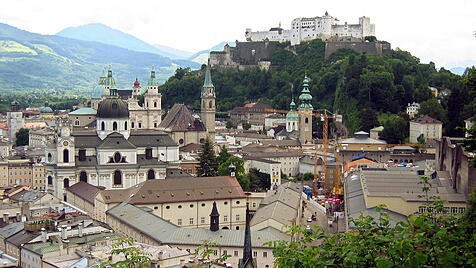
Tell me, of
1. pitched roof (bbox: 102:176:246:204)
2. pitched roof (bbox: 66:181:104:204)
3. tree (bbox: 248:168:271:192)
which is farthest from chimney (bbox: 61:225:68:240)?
tree (bbox: 248:168:271:192)

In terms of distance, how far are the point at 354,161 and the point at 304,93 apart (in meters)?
31.0

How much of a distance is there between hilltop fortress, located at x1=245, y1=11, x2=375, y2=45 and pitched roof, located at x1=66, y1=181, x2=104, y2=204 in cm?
8220

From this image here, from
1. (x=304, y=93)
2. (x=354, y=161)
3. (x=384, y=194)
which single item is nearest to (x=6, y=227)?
(x=384, y=194)

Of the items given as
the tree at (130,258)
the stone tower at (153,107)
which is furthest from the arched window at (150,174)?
the tree at (130,258)

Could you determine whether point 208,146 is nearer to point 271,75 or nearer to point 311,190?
point 311,190

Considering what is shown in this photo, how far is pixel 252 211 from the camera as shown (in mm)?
54031

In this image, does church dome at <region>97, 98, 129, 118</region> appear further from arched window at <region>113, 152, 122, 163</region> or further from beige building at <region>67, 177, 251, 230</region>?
beige building at <region>67, 177, 251, 230</region>

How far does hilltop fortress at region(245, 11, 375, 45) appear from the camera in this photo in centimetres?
13300

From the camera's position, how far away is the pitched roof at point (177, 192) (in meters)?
50.1

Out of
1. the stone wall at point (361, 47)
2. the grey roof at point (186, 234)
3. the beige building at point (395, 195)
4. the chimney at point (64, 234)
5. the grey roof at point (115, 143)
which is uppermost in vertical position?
the stone wall at point (361, 47)

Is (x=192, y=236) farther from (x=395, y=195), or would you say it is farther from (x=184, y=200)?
(x=395, y=195)

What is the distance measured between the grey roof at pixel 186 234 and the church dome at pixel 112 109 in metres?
22.6

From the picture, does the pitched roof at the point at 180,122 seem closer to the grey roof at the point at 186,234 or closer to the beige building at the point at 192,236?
the beige building at the point at 192,236

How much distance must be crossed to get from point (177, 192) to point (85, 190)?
10123mm
